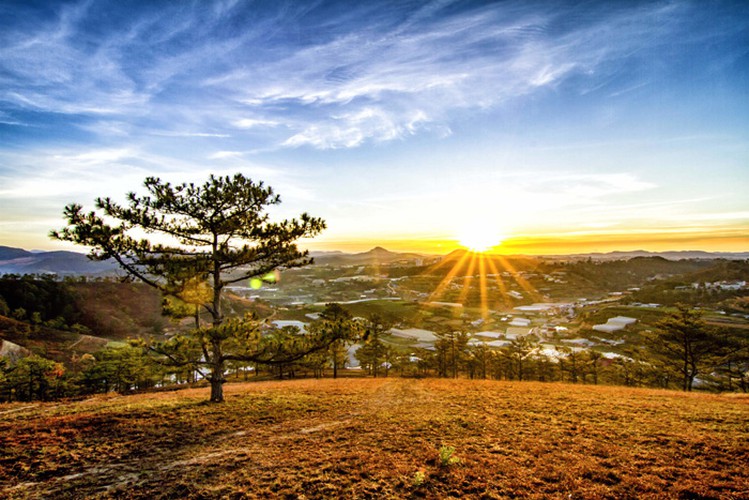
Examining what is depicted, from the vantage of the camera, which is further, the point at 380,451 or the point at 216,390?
the point at 216,390

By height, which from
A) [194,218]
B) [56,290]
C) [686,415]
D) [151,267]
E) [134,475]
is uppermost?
[194,218]

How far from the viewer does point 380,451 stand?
359 inches

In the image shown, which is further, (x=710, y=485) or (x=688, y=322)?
(x=688, y=322)

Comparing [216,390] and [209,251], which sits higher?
[209,251]

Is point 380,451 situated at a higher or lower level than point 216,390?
higher

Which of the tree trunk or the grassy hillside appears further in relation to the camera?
the tree trunk

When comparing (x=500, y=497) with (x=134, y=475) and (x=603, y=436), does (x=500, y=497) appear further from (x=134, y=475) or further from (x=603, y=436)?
(x=134, y=475)

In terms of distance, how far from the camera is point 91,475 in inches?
298

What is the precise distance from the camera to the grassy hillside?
6.89 metres

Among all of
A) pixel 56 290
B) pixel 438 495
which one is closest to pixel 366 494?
pixel 438 495

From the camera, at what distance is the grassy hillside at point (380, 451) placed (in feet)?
22.6

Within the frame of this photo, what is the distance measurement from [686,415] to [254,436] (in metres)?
17.4

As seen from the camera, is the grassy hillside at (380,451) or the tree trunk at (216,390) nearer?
the grassy hillside at (380,451)

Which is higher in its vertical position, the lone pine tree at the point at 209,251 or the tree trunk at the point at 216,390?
the lone pine tree at the point at 209,251
